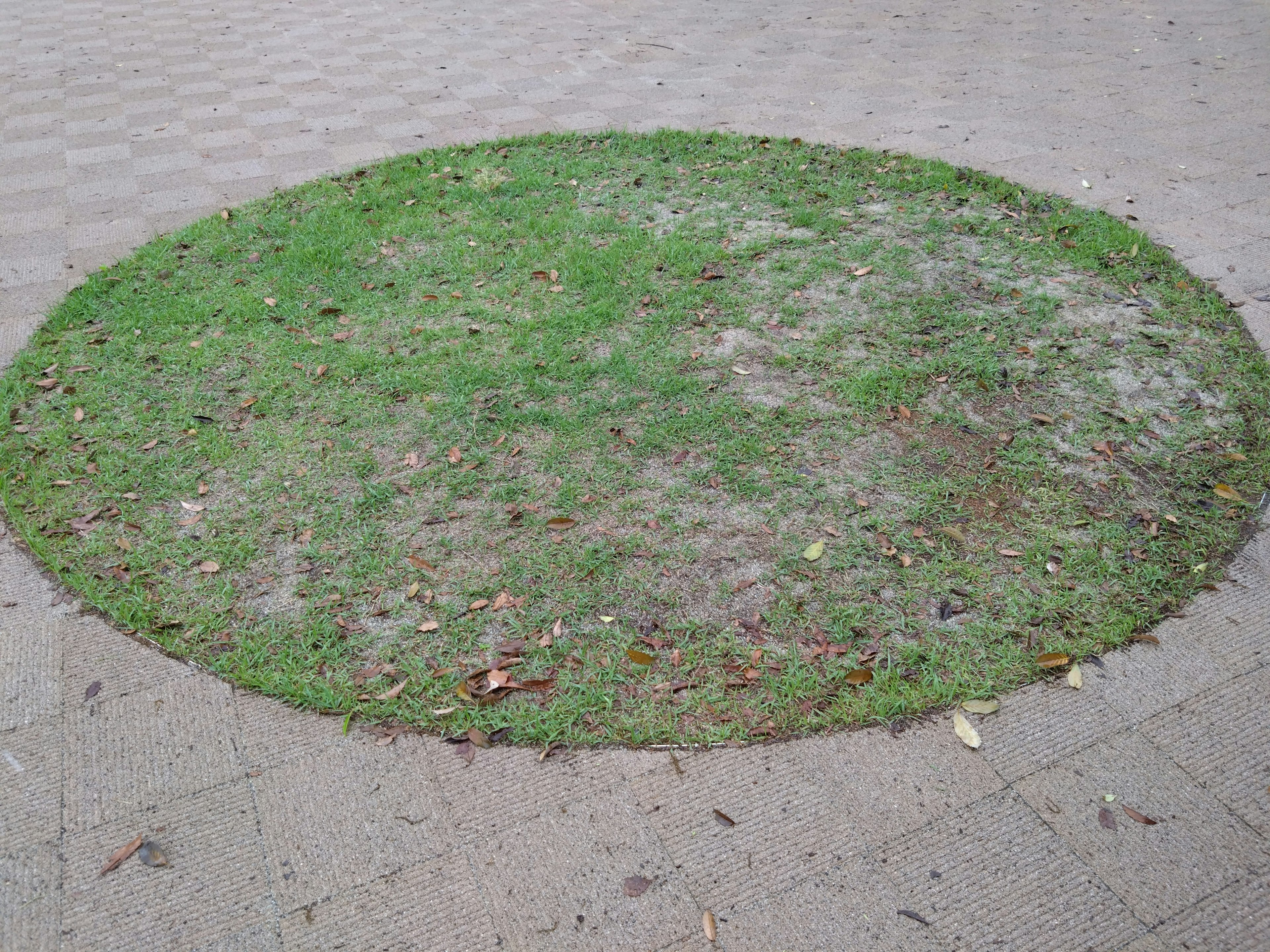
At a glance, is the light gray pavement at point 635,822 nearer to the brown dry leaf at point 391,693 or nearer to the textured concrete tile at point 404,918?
the textured concrete tile at point 404,918

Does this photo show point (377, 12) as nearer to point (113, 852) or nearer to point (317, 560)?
point (317, 560)

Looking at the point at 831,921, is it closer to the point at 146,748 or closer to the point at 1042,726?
the point at 1042,726

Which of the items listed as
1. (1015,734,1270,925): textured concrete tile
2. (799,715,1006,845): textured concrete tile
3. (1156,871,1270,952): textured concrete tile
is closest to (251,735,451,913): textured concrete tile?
(799,715,1006,845): textured concrete tile

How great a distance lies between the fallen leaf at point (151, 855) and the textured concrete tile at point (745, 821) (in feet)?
4.21

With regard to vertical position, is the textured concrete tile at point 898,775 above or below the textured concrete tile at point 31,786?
below

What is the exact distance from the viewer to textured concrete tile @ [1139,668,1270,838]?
2.46 metres

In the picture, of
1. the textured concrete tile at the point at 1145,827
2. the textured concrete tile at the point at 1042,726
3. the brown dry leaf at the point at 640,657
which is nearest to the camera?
the textured concrete tile at the point at 1145,827

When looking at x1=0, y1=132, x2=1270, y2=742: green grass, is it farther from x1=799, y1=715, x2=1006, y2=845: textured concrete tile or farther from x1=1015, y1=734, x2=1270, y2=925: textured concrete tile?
x1=1015, y1=734, x2=1270, y2=925: textured concrete tile

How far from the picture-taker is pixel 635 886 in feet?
7.50

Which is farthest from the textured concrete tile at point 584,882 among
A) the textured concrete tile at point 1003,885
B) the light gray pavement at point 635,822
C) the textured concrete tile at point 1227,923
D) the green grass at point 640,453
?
the textured concrete tile at point 1227,923

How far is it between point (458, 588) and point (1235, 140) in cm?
708

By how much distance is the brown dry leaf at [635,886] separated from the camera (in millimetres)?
2270

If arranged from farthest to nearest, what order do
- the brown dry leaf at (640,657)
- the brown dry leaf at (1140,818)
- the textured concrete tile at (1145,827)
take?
the brown dry leaf at (640,657) < the brown dry leaf at (1140,818) < the textured concrete tile at (1145,827)

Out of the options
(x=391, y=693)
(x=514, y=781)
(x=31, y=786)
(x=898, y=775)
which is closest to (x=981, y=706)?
(x=898, y=775)
